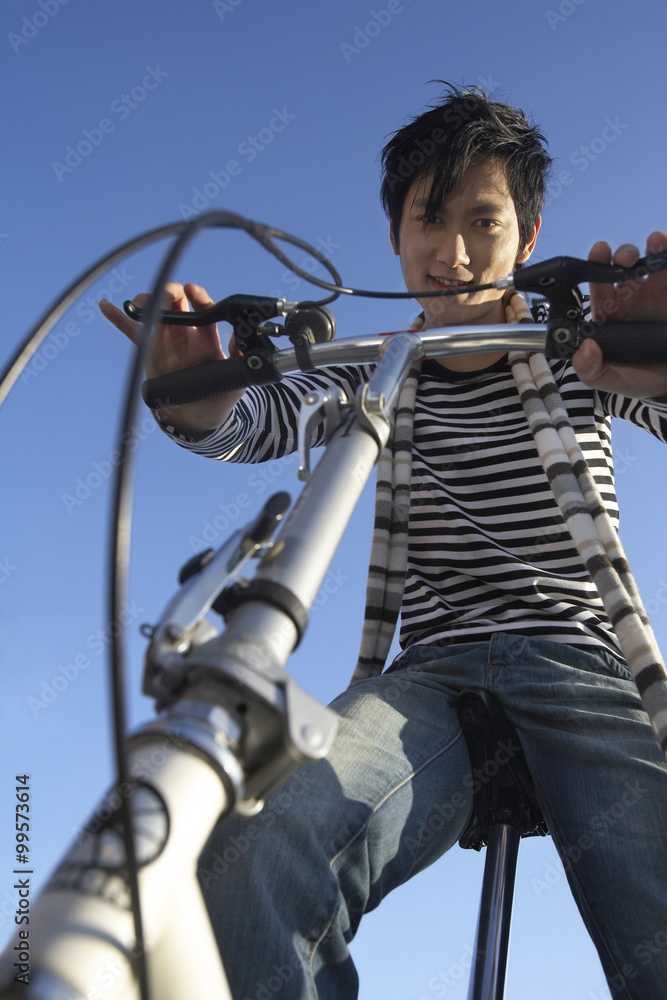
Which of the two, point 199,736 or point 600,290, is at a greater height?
point 600,290

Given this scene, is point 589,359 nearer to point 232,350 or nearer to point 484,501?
point 232,350

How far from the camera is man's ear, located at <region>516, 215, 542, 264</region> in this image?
2.30 m

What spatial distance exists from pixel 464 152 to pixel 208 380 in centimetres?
120

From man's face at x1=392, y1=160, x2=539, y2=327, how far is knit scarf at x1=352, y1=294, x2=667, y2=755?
0.18 meters

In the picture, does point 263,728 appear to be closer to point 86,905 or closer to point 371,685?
point 86,905

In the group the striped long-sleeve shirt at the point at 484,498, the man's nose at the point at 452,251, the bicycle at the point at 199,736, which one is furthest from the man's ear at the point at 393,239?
the bicycle at the point at 199,736

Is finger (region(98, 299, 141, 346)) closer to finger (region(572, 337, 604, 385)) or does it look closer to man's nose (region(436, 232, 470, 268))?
finger (region(572, 337, 604, 385))

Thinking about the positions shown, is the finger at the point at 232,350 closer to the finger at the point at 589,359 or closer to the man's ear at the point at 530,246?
the finger at the point at 589,359

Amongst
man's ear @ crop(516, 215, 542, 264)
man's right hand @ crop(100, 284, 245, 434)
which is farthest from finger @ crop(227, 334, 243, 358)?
man's ear @ crop(516, 215, 542, 264)

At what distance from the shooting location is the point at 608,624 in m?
1.76

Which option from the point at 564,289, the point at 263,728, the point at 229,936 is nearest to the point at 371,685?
the point at 229,936

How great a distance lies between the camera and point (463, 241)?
206 centimetres

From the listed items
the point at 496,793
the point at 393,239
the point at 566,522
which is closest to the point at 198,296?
the point at 566,522

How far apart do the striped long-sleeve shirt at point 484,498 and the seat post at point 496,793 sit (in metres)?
0.19
